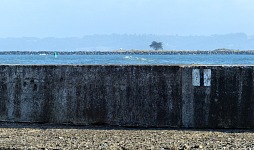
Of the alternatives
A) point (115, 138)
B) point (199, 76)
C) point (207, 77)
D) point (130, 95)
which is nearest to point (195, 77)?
point (199, 76)

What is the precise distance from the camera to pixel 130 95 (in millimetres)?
10102

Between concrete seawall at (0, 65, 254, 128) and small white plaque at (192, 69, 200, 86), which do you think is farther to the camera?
small white plaque at (192, 69, 200, 86)

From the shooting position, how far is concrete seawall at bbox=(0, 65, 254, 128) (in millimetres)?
9812

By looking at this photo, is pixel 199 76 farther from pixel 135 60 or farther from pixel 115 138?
pixel 135 60

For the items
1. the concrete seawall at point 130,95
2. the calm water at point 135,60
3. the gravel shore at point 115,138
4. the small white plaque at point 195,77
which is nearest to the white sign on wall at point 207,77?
the concrete seawall at point 130,95

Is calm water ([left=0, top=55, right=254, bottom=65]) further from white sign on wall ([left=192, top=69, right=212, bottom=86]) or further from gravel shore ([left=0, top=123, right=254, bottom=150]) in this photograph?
gravel shore ([left=0, top=123, right=254, bottom=150])

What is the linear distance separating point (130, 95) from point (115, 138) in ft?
4.61

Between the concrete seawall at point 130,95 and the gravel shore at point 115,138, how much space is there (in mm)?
253

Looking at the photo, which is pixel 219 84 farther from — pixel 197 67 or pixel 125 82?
pixel 125 82

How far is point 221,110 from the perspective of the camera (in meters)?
9.80

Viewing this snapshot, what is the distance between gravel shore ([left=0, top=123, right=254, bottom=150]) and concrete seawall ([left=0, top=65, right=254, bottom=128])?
25 centimetres

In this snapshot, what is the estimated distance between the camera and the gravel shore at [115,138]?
27.0ft

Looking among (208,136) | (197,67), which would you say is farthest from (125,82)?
(208,136)

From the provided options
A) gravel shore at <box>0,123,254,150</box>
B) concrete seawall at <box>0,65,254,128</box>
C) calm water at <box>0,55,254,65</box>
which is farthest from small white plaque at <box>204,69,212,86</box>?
calm water at <box>0,55,254,65</box>
